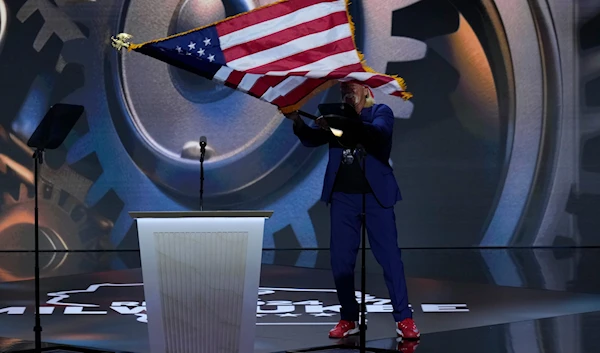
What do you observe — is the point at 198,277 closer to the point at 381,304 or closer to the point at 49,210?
the point at 381,304

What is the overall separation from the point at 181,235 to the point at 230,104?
5744mm

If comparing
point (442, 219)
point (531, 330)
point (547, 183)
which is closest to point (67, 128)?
point (531, 330)

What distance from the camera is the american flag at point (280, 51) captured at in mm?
3527

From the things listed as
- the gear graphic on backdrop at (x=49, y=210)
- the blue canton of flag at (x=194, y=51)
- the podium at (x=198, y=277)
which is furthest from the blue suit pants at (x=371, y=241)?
the gear graphic on backdrop at (x=49, y=210)

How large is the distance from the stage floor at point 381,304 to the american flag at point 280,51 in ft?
4.12

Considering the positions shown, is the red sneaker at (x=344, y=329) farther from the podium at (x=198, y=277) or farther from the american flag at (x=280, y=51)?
the american flag at (x=280, y=51)

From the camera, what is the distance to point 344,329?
4227mm

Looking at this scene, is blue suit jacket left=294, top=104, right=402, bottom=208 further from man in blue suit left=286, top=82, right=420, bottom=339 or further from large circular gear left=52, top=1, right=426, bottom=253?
large circular gear left=52, top=1, right=426, bottom=253

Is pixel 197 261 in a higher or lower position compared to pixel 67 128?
lower

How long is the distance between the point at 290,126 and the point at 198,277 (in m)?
5.72

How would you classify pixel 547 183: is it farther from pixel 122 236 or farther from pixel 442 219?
pixel 122 236

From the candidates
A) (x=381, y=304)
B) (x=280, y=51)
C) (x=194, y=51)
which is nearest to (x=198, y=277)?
(x=194, y=51)

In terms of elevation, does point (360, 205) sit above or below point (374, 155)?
below

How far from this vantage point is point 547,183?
29.9 ft
